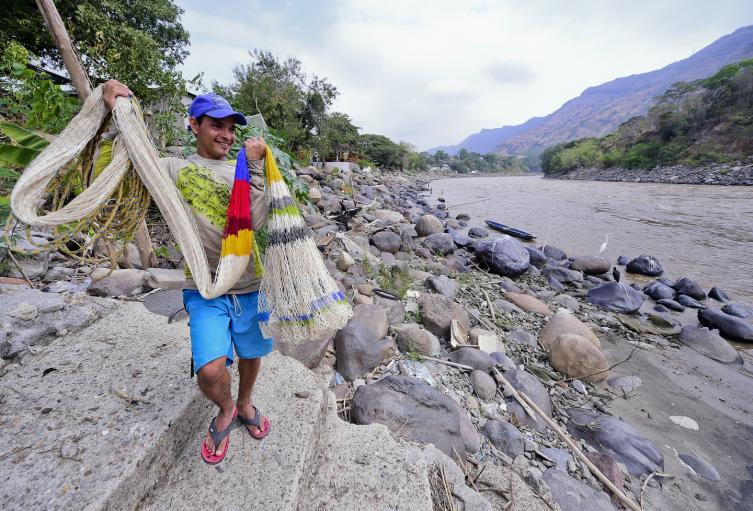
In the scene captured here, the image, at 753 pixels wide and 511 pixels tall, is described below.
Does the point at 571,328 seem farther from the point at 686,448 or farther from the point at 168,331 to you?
the point at 168,331

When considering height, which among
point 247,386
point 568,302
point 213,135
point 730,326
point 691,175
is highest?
point 213,135

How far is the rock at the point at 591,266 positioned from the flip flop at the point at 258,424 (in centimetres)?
917

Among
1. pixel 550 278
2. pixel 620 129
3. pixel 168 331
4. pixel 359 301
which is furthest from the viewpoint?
pixel 620 129

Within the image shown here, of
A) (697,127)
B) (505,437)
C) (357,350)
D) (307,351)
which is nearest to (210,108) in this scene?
(307,351)

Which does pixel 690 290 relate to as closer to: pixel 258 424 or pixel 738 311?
pixel 738 311

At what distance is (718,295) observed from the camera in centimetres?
667

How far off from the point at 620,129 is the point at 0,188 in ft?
236

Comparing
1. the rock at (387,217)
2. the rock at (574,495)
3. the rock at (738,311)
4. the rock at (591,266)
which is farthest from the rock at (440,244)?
the rock at (574,495)

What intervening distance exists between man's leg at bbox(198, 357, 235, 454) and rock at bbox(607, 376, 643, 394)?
169 inches

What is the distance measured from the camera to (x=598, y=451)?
284cm

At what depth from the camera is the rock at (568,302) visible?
6.03 m

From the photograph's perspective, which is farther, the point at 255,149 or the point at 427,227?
the point at 427,227

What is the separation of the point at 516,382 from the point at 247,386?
2790mm

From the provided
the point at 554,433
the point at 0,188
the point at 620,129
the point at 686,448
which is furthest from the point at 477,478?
the point at 620,129
